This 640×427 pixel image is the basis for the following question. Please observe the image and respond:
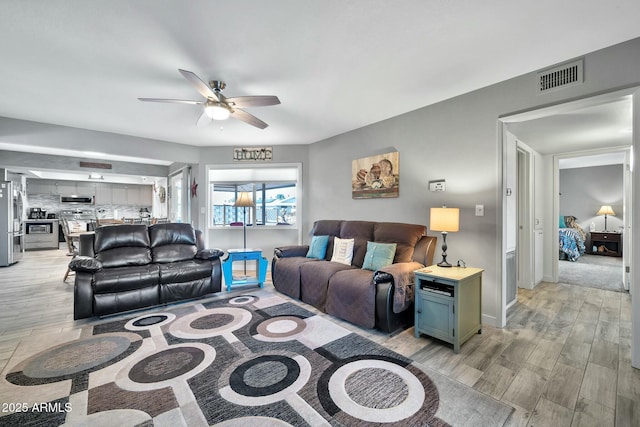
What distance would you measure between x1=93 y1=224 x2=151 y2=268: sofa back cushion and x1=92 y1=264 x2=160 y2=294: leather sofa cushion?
0.77 feet

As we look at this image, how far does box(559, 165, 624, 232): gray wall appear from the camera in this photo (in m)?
6.86

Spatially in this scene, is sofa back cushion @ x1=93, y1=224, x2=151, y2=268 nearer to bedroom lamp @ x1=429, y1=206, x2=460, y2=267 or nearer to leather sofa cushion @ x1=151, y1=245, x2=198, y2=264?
leather sofa cushion @ x1=151, y1=245, x2=198, y2=264

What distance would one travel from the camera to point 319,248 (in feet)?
13.0

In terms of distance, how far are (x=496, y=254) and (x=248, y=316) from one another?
2.76 meters

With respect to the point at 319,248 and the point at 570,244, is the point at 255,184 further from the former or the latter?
the point at 570,244

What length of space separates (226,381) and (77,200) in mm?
10246

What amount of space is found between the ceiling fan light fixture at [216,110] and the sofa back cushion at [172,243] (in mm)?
2157

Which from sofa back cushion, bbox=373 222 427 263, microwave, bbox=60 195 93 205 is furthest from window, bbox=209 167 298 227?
microwave, bbox=60 195 93 205

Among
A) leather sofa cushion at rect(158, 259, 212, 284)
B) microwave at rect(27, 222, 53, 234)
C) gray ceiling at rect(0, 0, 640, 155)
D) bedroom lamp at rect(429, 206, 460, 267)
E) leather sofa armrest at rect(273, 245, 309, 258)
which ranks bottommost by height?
leather sofa cushion at rect(158, 259, 212, 284)

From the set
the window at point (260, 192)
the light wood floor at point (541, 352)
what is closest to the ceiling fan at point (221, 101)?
the light wood floor at point (541, 352)

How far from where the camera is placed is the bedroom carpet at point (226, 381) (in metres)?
1.56

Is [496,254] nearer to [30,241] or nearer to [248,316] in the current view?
[248,316]

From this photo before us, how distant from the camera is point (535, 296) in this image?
384 cm

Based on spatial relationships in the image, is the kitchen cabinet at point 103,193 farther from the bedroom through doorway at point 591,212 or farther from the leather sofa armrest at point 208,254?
the bedroom through doorway at point 591,212
